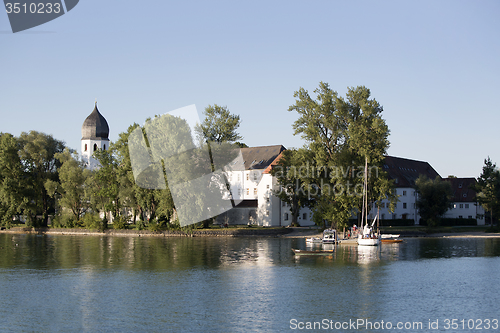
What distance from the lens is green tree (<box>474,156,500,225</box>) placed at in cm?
7975

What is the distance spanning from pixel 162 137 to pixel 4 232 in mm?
38807

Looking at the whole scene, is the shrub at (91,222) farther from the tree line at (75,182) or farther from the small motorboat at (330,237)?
the small motorboat at (330,237)

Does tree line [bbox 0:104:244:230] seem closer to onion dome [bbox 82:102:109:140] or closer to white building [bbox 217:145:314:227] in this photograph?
white building [bbox 217:145:314:227]

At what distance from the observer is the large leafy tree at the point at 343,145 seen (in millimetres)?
67750

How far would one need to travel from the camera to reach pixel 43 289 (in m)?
31.4

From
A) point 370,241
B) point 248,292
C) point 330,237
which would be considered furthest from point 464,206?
point 248,292

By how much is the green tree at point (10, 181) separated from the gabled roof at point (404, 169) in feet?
217

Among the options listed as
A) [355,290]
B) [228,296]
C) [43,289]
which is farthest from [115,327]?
[355,290]

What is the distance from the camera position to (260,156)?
105312 millimetres

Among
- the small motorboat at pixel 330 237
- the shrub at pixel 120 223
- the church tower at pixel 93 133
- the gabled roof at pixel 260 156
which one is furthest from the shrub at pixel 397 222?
the church tower at pixel 93 133

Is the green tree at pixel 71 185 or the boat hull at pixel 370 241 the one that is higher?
the green tree at pixel 71 185

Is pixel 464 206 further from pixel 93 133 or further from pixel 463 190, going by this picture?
pixel 93 133

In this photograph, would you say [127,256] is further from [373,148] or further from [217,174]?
[373,148]

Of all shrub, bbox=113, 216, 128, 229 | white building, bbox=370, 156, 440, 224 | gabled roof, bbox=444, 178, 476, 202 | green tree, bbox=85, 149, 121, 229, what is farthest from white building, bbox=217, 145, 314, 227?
gabled roof, bbox=444, 178, 476, 202
